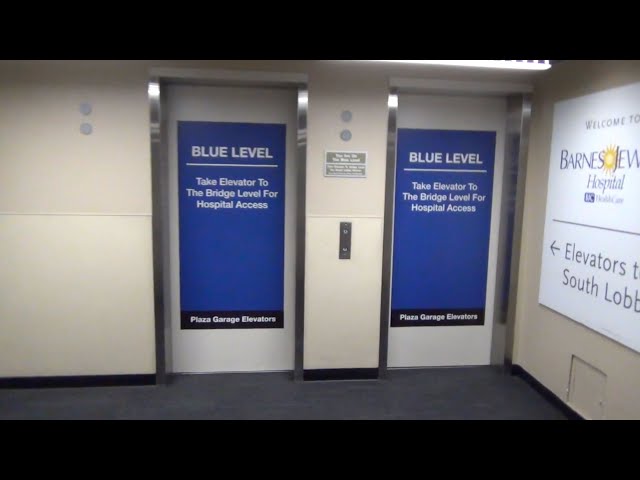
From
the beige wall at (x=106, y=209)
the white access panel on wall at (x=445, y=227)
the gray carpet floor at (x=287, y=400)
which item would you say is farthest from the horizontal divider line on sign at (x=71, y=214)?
the white access panel on wall at (x=445, y=227)

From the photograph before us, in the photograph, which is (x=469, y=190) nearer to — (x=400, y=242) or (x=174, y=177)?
(x=400, y=242)

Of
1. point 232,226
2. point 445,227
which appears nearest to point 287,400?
point 232,226

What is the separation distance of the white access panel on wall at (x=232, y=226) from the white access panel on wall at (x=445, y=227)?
97 cm

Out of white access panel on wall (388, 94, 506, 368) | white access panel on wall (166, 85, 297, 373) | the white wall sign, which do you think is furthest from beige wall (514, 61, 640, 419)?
white access panel on wall (166, 85, 297, 373)

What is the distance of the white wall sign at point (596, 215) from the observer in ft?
8.30

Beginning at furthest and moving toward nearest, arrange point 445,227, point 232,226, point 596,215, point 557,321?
point 445,227 < point 232,226 < point 557,321 < point 596,215

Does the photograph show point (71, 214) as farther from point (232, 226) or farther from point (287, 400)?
point (287, 400)

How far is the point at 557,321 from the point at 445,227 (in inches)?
44.4

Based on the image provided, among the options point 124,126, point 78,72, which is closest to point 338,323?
point 124,126

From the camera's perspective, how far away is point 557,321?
3236 millimetres

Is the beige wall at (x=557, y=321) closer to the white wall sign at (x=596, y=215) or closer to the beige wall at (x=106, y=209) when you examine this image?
the white wall sign at (x=596, y=215)

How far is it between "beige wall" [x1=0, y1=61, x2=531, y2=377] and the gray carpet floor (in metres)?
0.25

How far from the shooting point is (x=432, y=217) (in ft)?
12.3

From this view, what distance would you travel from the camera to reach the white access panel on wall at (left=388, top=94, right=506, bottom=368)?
3.68 m
